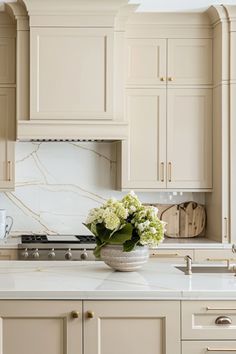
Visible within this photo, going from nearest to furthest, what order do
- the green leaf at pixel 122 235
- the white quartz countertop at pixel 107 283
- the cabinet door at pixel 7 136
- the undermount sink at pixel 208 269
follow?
the white quartz countertop at pixel 107 283 → the green leaf at pixel 122 235 → the undermount sink at pixel 208 269 → the cabinet door at pixel 7 136

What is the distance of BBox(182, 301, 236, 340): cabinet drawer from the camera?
2797 millimetres

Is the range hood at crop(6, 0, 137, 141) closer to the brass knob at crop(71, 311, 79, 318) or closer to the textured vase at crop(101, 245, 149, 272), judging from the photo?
the textured vase at crop(101, 245, 149, 272)

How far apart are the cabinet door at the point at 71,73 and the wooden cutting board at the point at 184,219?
1.04 meters

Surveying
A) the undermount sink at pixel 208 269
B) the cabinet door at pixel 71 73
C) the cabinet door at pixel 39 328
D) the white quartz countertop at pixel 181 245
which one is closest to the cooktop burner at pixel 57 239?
the white quartz countertop at pixel 181 245

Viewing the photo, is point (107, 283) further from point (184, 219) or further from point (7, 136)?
Result: point (184, 219)

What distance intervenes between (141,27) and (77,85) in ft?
2.45

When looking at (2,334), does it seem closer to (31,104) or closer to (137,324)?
(137,324)

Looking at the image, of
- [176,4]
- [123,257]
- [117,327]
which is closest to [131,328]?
[117,327]

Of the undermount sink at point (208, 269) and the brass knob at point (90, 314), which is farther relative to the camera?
the undermount sink at point (208, 269)

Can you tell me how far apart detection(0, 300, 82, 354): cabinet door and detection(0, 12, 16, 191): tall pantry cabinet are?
2.62 m

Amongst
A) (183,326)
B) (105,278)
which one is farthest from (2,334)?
(183,326)

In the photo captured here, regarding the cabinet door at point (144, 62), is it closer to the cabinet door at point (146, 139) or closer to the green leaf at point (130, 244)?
the cabinet door at point (146, 139)

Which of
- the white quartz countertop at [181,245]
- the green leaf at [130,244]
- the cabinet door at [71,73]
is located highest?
the cabinet door at [71,73]

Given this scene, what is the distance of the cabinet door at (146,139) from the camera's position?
540cm
